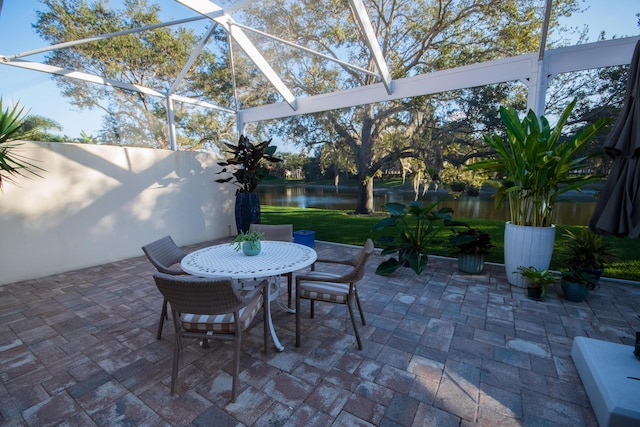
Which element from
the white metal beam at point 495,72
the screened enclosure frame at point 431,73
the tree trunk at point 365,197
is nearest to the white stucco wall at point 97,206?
the screened enclosure frame at point 431,73

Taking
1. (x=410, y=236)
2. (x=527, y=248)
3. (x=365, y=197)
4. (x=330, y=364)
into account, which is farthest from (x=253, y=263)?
(x=365, y=197)

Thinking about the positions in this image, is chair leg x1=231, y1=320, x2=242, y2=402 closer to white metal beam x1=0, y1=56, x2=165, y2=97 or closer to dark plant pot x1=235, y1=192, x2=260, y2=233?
dark plant pot x1=235, y1=192, x2=260, y2=233

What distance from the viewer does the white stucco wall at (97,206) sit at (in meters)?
3.82

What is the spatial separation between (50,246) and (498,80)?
7.07 meters

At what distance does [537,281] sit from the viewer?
9.92 ft

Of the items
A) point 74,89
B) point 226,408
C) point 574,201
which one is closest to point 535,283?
point 226,408

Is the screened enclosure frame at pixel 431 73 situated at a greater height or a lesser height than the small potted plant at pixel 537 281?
greater

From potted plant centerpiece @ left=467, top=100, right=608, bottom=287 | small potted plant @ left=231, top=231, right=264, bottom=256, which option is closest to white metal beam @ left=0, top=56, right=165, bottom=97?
small potted plant @ left=231, top=231, right=264, bottom=256

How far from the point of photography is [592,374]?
166 centimetres

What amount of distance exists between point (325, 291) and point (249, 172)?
3.77 m

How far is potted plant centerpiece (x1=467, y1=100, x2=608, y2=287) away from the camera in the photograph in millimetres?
3078

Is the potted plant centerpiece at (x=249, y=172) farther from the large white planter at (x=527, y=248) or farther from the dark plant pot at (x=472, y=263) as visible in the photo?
the large white planter at (x=527, y=248)

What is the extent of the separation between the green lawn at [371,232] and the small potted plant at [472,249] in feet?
0.79

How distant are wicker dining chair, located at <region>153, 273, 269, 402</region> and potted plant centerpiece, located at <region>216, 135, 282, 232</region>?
361 centimetres
